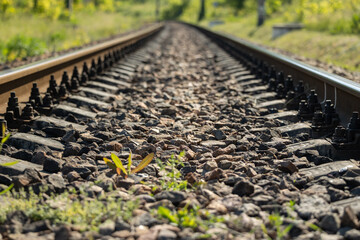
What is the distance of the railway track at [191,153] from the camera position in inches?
92.5

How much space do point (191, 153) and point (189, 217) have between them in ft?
4.23

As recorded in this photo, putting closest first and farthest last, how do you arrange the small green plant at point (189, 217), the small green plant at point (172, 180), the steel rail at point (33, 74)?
1. the small green plant at point (189, 217)
2. the small green plant at point (172, 180)
3. the steel rail at point (33, 74)

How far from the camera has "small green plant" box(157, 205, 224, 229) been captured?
232 centimetres

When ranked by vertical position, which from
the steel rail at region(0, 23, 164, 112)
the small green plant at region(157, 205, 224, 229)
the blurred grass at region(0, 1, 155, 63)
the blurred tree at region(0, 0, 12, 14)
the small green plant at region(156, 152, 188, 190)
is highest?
the blurred tree at region(0, 0, 12, 14)

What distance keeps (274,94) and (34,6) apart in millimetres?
23294

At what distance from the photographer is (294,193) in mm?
2775

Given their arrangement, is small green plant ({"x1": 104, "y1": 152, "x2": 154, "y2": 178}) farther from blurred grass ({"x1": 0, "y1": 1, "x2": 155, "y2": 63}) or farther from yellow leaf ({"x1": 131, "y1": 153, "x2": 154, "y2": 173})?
blurred grass ({"x1": 0, "y1": 1, "x2": 155, "y2": 63})

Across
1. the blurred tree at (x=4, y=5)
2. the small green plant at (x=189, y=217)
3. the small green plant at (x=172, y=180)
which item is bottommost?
the small green plant at (x=172, y=180)

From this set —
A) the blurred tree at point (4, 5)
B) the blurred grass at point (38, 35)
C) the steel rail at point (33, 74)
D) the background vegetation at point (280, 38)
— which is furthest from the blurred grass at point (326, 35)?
the blurred tree at point (4, 5)

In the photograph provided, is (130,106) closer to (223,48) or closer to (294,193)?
(294,193)

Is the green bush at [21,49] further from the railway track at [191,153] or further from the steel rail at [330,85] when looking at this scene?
the steel rail at [330,85]

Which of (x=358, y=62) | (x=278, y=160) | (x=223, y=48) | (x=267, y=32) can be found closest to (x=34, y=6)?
(x=267, y=32)

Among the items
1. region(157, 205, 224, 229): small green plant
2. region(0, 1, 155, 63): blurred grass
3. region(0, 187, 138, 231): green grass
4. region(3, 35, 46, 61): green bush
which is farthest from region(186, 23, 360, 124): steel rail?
region(3, 35, 46, 61): green bush

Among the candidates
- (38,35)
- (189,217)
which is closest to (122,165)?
(189,217)
